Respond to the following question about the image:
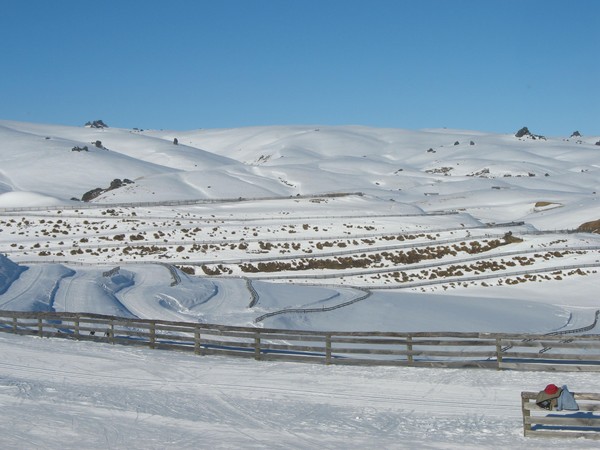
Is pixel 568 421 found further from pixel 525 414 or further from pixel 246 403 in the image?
pixel 246 403

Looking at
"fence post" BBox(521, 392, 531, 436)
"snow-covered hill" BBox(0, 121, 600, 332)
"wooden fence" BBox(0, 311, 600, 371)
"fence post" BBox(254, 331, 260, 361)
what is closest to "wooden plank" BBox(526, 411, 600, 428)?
"fence post" BBox(521, 392, 531, 436)

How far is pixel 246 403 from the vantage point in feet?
51.8

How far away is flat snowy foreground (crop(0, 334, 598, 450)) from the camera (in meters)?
13.1

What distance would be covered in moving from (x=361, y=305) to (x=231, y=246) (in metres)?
22.3

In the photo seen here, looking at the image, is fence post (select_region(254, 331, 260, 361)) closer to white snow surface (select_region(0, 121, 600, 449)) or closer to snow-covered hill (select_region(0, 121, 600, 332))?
white snow surface (select_region(0, 121, 600, 449))

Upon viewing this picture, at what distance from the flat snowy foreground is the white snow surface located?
6 cm

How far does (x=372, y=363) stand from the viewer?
19.3 meters

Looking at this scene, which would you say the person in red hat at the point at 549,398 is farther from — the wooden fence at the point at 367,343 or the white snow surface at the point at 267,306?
the wooden fence at the point at 367,343

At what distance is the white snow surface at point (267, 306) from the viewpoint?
1398cm

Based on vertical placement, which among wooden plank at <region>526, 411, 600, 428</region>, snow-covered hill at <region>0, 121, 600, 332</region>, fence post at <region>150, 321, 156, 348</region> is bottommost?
wooden plank at <region>526, 411, 600, 428</region>

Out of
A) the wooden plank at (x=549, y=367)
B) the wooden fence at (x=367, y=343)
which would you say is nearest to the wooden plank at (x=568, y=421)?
the wooden plank at (x=549, y=367)

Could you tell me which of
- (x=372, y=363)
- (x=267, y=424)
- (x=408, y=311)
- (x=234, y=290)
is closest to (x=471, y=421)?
(x=267, y=424)

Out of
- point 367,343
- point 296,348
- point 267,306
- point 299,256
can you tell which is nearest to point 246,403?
point 296,348

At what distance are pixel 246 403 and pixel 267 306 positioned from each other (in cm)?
1734
